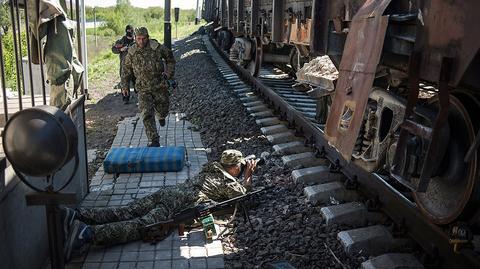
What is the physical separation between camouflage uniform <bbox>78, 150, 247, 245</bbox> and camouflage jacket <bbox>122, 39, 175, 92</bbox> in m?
2.91

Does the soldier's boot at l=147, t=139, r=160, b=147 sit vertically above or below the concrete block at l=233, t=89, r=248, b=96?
below

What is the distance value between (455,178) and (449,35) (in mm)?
1130

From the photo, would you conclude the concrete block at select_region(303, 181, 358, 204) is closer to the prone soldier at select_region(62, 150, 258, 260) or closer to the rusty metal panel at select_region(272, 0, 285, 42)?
the prone soldier at select_region(62, 150, 258, 260)

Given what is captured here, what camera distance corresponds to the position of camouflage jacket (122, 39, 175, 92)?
25.7 ft

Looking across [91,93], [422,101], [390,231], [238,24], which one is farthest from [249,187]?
[91,93]

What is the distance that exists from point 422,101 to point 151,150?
412cm

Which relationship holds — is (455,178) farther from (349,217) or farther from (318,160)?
(318,160)

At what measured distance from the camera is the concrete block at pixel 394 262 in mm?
3422

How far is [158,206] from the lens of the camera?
16.4 ft

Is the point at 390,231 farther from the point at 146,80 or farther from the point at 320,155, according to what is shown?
the point at 146,80

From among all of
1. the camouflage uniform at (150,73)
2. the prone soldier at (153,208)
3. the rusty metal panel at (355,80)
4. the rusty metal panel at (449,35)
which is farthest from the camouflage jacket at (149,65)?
the rusty metal panel at (449,35)

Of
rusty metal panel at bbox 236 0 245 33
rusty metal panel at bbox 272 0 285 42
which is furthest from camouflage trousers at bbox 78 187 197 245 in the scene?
rusty metal panel at bbox 236 0 245 33

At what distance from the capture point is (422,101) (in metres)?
3.88

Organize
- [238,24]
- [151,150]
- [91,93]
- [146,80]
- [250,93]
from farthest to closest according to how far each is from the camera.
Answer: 1. [91,93]
2. [238,24]
3. [250,93]
4. [146,80]
5. [151,150]
